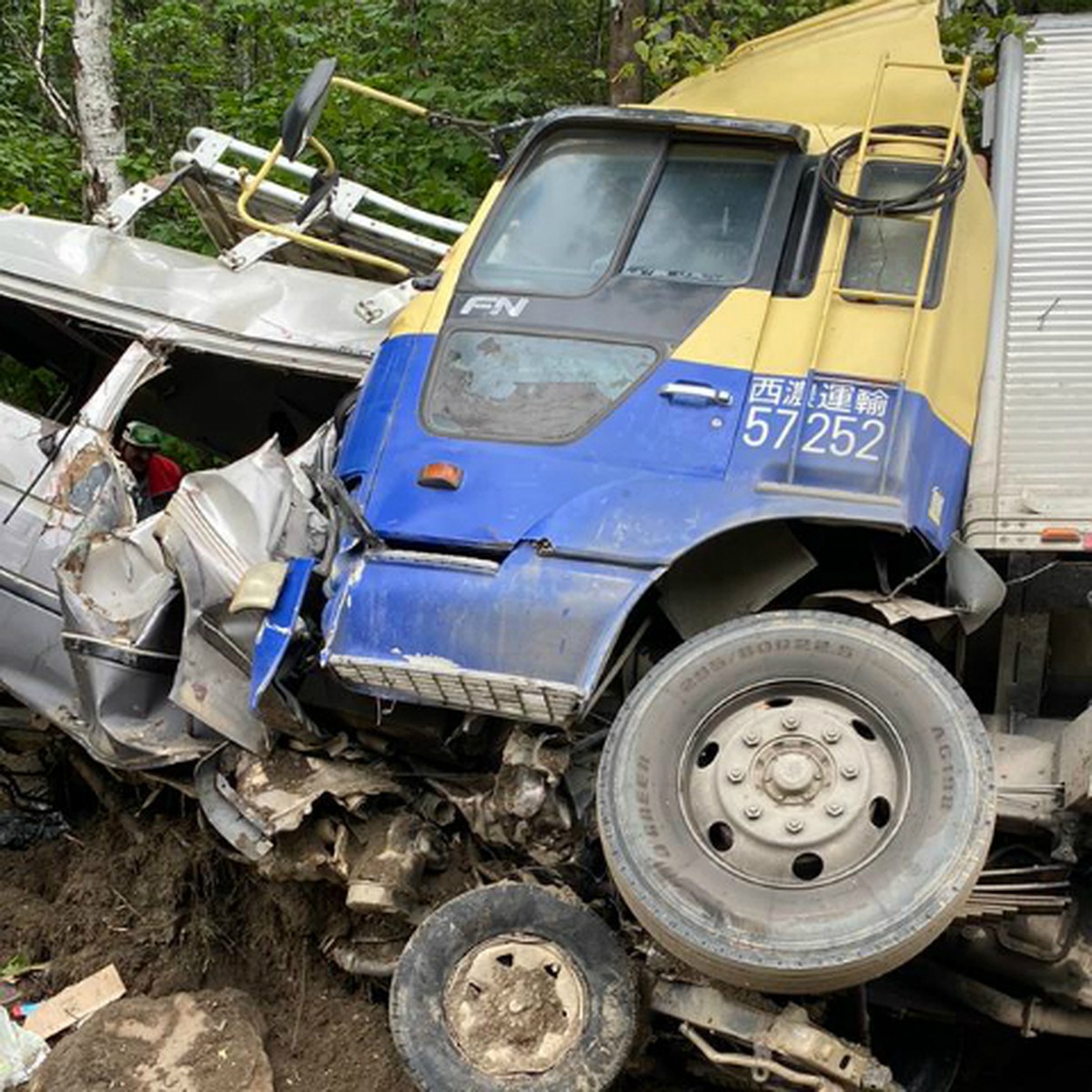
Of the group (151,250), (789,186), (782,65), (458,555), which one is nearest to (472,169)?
(151,250)

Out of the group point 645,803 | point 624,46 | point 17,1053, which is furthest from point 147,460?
point 645,803

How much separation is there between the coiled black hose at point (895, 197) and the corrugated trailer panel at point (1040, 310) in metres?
0.30

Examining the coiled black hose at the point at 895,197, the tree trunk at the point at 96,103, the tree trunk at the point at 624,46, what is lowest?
the coiled black hose at the point at 895,197

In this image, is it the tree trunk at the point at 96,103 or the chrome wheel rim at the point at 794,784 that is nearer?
the chrome wheel rim at the point at 794,784

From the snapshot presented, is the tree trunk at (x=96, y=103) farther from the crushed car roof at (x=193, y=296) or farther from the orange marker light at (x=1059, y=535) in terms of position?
the orange marker light at (x=1059, y=535)

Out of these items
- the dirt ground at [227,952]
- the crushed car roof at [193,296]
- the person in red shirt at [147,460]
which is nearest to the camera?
the dirt ground at [227,952]

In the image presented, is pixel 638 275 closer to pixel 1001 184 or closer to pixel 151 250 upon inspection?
pixel 1001 184

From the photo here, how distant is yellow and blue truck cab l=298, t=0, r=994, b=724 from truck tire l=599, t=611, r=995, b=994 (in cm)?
30

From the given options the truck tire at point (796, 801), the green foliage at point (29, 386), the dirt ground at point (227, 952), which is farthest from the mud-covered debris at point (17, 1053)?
the green foliage at point (29, 386)

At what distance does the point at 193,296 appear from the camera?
17.8ft

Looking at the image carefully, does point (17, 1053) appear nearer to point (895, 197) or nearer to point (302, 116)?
point (302, 116)

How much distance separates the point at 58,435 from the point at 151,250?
1.03 meters

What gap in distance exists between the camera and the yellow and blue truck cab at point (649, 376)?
393 centimetres

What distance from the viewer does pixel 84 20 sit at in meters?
8.65
